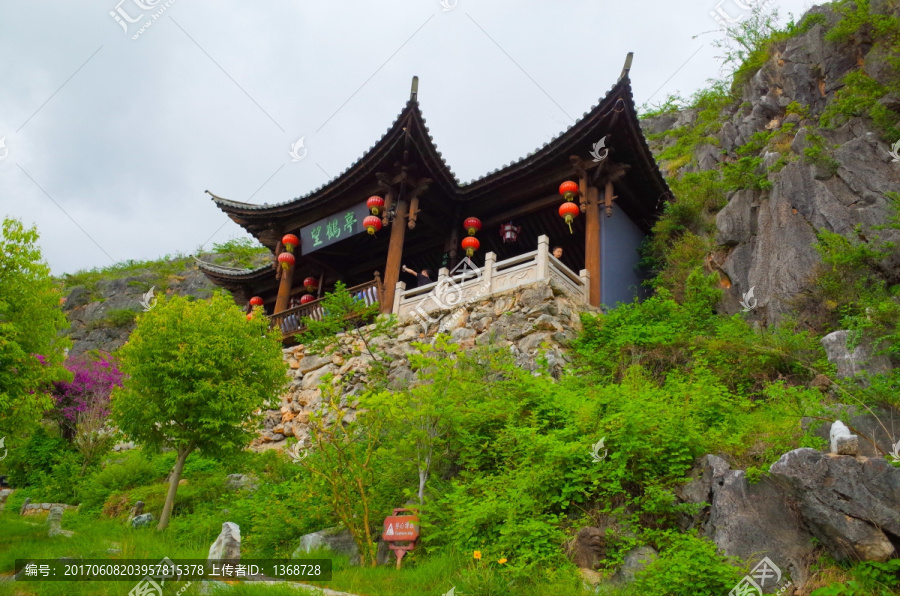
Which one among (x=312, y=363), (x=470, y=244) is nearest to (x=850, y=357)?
(x=470, y=244)

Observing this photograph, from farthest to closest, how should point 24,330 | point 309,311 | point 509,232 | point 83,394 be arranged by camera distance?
point 83,394
point 309,311
point 509,232
point 24,330

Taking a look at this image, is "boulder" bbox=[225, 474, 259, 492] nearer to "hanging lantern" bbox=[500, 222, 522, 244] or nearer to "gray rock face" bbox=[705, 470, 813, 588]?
"gray rock face" bbox=[705, 470, 813, 588]

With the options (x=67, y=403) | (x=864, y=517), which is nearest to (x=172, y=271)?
(x=67, y=403)

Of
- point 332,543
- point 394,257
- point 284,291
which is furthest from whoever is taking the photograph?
point 284,291

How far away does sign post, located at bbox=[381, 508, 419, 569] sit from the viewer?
6113 mm

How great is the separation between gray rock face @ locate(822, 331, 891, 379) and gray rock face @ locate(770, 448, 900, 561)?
2.36 m

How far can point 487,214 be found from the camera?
46.2ft

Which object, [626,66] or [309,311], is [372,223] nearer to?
[309,311]

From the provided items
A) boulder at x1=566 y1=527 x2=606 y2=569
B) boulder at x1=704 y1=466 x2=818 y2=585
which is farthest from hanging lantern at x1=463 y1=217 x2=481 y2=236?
boulder at x1=704 y1=466 x2=818 y2=585

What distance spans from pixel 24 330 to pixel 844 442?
8.43 m

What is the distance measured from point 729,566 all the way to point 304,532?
4336 mm

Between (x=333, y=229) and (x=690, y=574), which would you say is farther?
(x=333, y=229)

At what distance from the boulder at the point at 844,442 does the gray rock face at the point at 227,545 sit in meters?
5.01

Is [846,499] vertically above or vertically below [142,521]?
above
